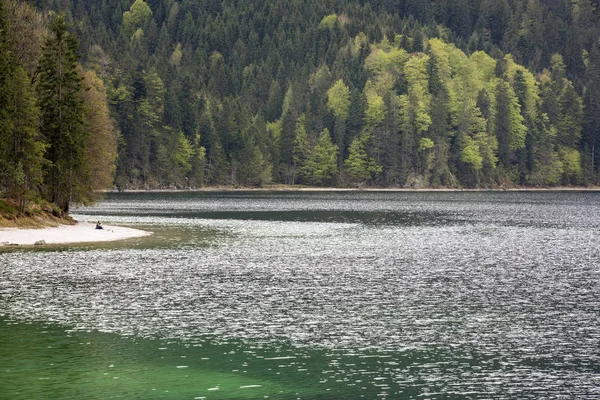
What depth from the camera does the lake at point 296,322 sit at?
30.0 meters

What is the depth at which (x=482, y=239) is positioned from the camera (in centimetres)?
9325

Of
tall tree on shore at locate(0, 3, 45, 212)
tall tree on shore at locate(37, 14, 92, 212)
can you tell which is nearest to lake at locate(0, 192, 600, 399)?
tall tree on shore at locate(0, 3, 45, 212)

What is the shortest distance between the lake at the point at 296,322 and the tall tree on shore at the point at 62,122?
52.4 feet

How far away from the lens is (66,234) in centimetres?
8200

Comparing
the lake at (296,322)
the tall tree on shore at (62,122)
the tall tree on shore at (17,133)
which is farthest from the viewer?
the tall tree on shore at (62,122)

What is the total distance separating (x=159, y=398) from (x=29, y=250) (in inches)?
1742

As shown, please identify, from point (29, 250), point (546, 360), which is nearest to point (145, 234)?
point (29, 250)

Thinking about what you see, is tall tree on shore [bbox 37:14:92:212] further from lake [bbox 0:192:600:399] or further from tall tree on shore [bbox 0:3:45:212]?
lake [bbox 0:192:600:399]

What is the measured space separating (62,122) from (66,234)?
14.2m

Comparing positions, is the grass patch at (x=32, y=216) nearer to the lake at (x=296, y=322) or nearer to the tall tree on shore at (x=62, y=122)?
the tall tree on shore at (x=62, y=122)

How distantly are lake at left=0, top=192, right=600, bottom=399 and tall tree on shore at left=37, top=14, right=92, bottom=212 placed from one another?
1598cm

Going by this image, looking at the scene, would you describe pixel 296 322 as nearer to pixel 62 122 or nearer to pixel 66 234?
pixel 66 234

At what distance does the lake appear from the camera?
3005 cm

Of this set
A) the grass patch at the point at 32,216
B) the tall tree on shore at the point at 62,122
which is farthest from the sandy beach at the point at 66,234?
the tall tree on shore at the point at 62,122
